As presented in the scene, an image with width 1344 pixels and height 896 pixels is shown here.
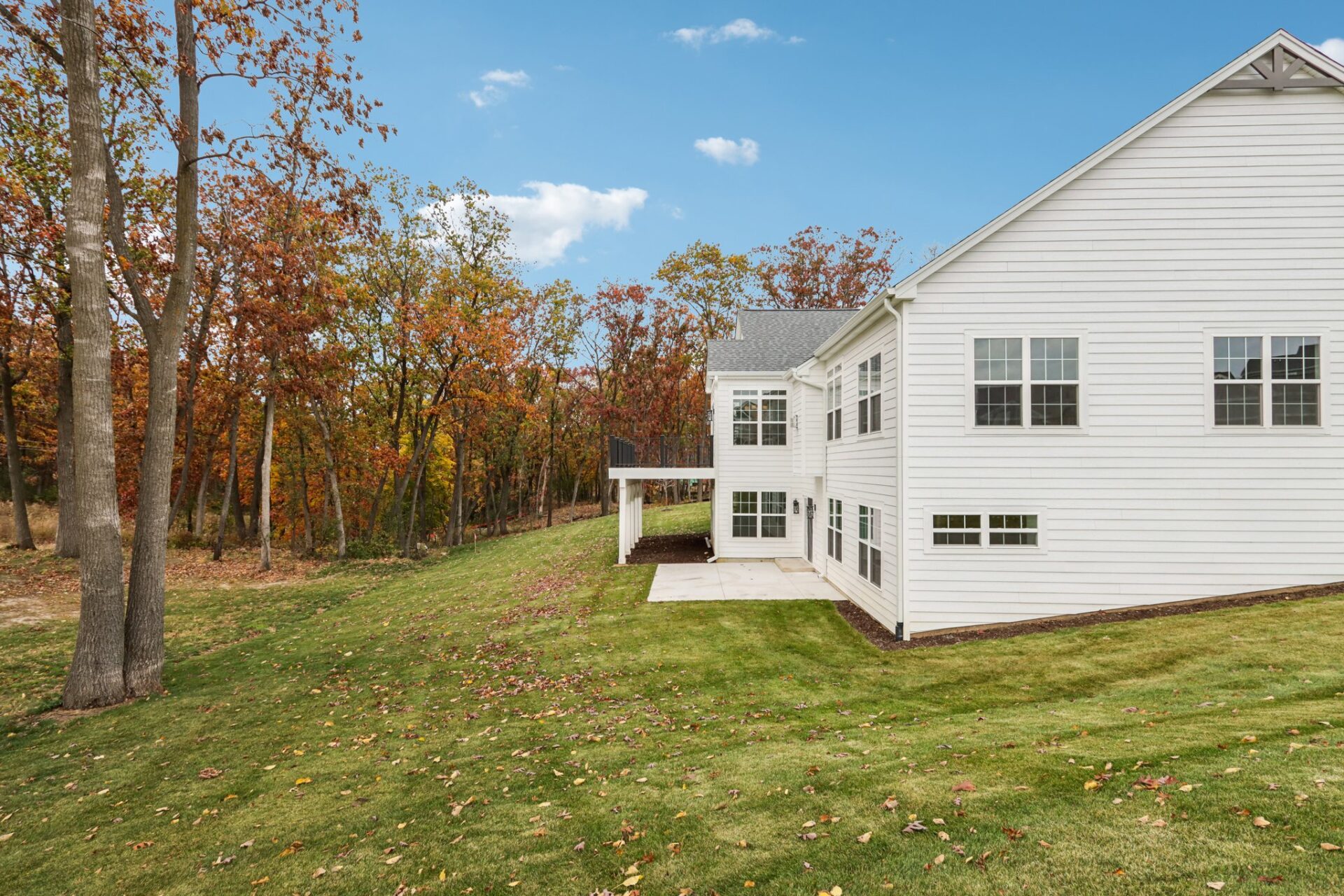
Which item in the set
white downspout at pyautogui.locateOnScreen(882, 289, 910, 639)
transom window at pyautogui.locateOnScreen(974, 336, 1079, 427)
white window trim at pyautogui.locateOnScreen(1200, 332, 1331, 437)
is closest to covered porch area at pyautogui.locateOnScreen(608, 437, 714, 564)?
white downspout at pyautogui.locateOnScreen(882, 289, 910, 639)

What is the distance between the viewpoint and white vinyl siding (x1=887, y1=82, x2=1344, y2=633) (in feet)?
33.4

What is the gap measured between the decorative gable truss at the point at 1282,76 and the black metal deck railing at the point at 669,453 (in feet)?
44.0

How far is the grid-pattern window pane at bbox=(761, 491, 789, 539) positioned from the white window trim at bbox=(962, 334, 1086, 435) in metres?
8.88

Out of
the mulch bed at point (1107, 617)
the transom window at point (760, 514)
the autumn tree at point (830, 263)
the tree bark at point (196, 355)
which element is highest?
the autumn tree at point (830, 263)

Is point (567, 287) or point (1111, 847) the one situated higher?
point (567, 287)

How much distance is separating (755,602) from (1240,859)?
1009 cm

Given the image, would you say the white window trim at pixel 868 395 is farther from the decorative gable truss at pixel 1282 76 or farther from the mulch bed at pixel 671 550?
the mulch bed at pixel 671 550

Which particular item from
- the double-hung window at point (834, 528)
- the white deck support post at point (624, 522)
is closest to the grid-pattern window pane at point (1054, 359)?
the double-hung window at point (834, 528)

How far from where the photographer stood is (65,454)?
62.2 ft

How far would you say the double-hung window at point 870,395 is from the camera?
476 inches

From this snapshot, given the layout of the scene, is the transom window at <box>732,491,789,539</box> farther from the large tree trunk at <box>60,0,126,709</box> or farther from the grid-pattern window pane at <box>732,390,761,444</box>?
the large tree trunk at <box>60,0,126,709</box>

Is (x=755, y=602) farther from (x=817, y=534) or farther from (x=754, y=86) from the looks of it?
(x=754, y=86)

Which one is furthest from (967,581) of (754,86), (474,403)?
(754,86)

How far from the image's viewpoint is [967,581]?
35.0 ft
